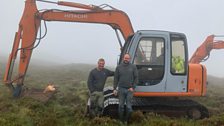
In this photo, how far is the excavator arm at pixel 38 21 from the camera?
1513cm

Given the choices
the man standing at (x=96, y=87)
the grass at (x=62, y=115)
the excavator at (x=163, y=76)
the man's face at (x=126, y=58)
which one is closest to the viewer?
the grass at (x=62, y=115)

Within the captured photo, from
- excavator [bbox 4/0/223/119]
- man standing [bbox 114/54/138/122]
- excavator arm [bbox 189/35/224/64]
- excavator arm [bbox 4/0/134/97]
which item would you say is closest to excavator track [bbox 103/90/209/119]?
excavator [bbox 4/0/223/119]

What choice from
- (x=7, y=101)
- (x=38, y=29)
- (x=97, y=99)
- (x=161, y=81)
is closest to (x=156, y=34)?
(x=161, y=81)

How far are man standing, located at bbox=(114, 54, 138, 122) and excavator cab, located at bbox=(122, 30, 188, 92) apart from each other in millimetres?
968

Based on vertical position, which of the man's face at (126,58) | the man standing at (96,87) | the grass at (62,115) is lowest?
the grass at (62,115)

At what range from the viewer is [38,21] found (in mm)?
15477

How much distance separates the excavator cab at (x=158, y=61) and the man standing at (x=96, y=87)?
4.04 feet

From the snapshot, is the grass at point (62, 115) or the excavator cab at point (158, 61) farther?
→ the excavator cab at point (158, 61)

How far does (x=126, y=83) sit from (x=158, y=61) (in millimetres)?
1706

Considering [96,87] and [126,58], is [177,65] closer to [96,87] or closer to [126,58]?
[126,58]

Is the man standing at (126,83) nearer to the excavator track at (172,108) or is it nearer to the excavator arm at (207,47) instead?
the excavator track at (172,108)

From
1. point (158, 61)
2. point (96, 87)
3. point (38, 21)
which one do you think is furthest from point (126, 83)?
point (38, 21)

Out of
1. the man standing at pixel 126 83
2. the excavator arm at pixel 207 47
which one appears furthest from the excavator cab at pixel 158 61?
the excavator arm at pixel 207 47

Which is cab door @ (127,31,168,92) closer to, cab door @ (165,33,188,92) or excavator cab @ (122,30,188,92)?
excavator cab @ (122,30,188,92)
